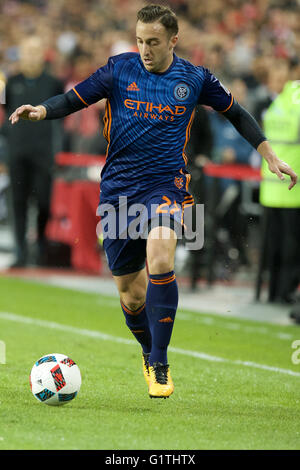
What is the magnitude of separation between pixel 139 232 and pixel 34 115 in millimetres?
971

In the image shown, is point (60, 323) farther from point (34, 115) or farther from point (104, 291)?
point (34, 115)

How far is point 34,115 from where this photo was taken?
5.76 meters

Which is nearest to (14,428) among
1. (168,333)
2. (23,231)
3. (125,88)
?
(168,333)

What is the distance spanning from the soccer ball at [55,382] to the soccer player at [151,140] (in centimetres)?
48

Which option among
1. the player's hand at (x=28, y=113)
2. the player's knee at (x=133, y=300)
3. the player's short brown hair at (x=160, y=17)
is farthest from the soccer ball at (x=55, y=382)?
the player's short brown hair at (x=160, y=17)

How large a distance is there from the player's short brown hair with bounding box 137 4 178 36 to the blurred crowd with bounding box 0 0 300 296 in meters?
4.88

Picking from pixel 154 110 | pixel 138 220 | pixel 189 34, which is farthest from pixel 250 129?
pixel 189 34

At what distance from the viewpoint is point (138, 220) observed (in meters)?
5.93

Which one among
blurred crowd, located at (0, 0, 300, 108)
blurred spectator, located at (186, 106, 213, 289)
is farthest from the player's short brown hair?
blurred crowd, located at (0, 0, 300, 108)

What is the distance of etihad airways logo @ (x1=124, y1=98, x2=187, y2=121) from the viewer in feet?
19.7

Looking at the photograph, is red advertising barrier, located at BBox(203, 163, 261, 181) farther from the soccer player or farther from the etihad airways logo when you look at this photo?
the etihad airways logo

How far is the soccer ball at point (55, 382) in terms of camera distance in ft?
18.4

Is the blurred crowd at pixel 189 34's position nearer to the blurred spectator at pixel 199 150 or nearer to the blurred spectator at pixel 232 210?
the blurred spectator at pixel 232 210

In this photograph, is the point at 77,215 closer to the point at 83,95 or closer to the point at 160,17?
the point at 83,95
